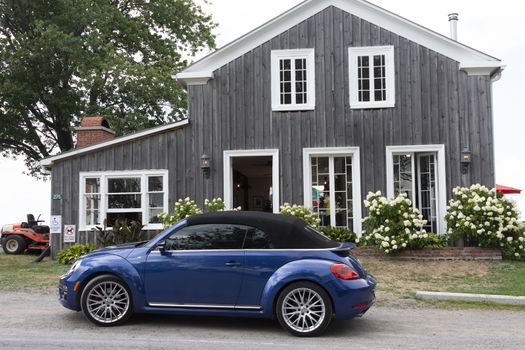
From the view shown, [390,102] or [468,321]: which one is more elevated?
[390,102]

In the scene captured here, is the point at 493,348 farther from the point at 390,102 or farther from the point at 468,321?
the point at 390,102

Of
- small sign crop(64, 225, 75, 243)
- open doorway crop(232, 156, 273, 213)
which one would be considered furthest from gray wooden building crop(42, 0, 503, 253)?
open doorway crop(232, 156, 273, 213)

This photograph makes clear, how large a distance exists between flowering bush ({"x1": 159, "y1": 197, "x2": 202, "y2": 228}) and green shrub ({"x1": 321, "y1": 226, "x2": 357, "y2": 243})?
3.53 m

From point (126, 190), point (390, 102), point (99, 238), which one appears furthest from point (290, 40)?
point (99, 238)

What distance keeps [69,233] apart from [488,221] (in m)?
11.4

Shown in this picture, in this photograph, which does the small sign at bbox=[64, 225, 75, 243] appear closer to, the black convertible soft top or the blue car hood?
the blue car hood

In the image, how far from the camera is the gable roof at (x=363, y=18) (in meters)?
15.1

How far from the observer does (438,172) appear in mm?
15180

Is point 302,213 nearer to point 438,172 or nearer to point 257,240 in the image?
point 438,172

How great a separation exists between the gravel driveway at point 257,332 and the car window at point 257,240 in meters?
1.09

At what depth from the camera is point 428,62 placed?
50.4 feet

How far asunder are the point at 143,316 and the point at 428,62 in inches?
428

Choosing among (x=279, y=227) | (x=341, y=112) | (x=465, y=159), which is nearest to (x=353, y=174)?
(x=341, y=112)

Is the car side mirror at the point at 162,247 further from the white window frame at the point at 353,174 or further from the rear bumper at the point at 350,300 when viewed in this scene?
the white window frame at the point at 353,174
